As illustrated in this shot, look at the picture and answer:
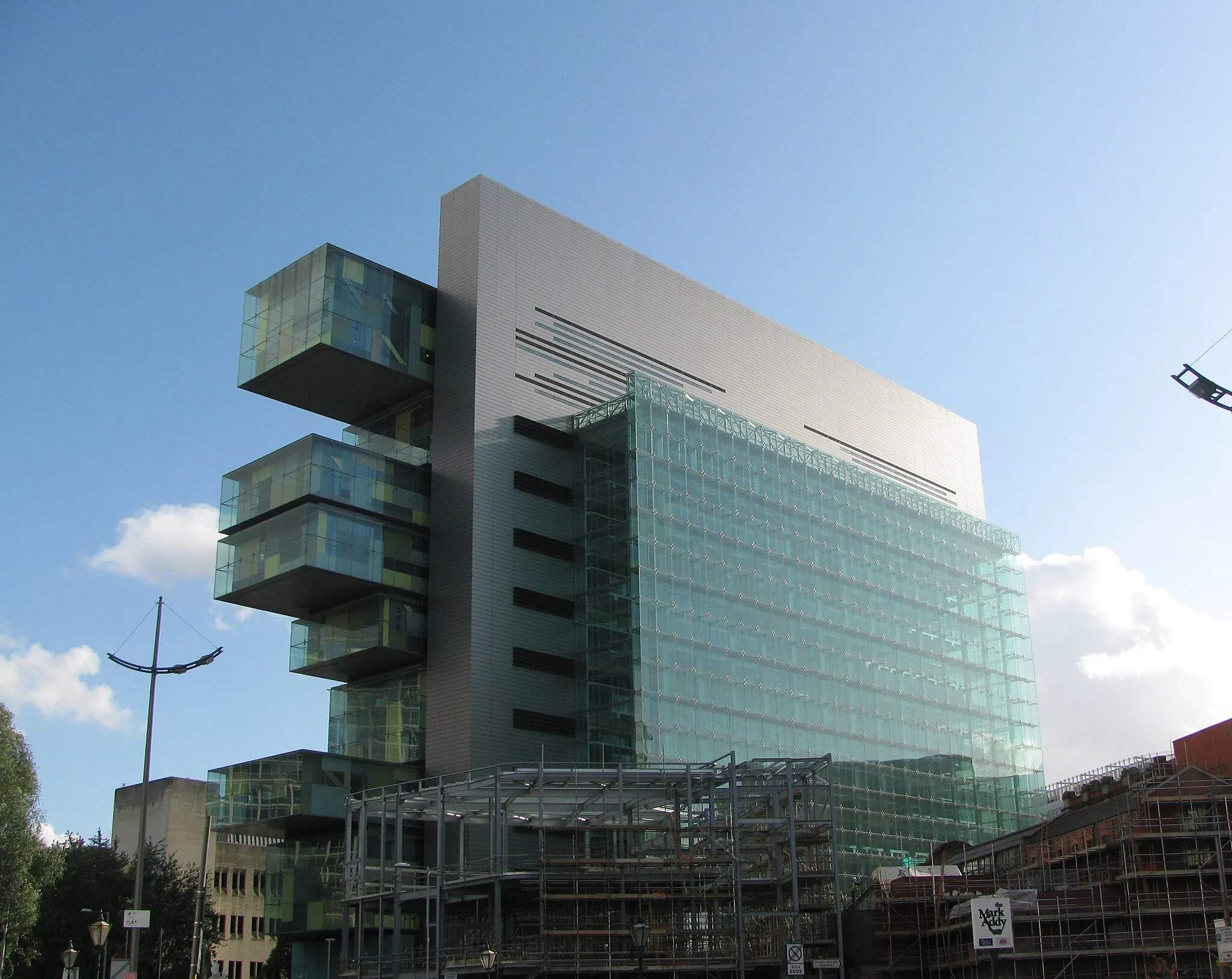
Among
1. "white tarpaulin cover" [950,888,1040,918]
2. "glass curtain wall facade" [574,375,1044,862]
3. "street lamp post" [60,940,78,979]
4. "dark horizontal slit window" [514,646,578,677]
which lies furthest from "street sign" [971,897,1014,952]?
"dark horizontal slit window" [514,646,578,677]

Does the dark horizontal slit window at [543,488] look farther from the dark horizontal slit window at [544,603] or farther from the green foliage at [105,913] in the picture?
the green foliage at [105,913]

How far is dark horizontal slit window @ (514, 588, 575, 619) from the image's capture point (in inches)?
2591

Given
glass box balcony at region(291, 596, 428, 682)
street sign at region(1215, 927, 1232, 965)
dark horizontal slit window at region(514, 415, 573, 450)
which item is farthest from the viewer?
dark horizontal slit window at region(514, 415, 573, 450)

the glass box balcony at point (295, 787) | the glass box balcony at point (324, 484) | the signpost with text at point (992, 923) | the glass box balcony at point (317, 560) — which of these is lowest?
the signpost with text at point (992, 923)

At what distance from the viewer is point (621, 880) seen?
44.9 m

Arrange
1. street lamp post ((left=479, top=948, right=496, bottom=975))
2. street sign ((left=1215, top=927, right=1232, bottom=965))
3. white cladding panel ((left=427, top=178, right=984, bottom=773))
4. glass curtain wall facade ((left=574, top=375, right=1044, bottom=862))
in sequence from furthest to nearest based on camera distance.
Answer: glass curtain wall facade ((left=574, top=375, right=1044, bottom=862)) → white cladding panel ((left=427, top=178, right=984, bottom=773)) → street lamp post ((left=479, top=948, right=496, bottom=975)) → street sign ((left=1215, top=927, right=1232, bottom=965))

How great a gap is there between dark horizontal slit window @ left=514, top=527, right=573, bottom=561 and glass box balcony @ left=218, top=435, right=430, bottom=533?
15.2ft

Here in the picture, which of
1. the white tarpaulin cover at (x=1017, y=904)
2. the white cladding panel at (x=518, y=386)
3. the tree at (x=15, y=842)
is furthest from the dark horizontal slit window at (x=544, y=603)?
the tree at (x=15, y=842)

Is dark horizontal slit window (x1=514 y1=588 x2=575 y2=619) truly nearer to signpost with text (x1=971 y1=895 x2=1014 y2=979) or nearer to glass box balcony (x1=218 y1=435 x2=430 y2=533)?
glass box balcony (x1=218 y1=435 x2=430 y2=533)

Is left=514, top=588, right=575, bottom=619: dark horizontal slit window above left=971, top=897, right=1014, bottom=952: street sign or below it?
above

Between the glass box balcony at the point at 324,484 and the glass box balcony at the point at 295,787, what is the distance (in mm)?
11746

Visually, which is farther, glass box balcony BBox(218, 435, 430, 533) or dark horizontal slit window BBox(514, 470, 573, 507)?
dark horizontal slit window BBox(514, 470, 573, 507)

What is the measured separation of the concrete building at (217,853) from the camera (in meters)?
106

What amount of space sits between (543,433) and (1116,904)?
3397 cm
